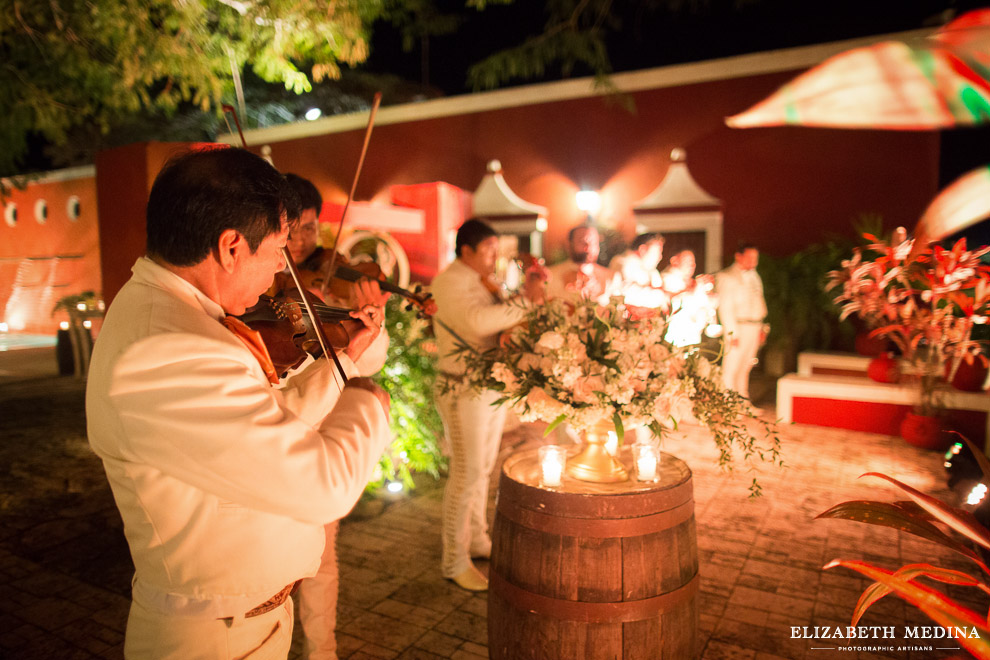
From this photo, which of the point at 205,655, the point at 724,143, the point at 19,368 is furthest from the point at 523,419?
the point at 19,368

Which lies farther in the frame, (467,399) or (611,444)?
(467,399)

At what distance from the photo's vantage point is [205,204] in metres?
1.16

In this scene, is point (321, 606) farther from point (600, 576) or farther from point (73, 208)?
point (73, 208)

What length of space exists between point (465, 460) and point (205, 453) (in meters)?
2.29

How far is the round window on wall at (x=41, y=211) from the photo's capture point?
1714cm

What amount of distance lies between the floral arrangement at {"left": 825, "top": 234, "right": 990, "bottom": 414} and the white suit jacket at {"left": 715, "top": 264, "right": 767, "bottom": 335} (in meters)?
0.99

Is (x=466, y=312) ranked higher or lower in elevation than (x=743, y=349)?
higher

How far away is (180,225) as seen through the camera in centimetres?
118

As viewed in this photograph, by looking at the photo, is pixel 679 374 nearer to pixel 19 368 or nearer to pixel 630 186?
pixel 630 186

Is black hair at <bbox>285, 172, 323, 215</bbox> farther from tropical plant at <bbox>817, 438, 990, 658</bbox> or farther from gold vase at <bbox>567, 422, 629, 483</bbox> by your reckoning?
tropical plant at <bbox>817, 438, 990, 658</bbox>

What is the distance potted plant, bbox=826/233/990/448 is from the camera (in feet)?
17.2

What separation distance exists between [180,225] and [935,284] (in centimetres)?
615

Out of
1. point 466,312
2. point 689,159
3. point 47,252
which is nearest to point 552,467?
point 466,312

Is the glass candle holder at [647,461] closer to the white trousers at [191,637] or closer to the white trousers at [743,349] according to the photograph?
the white trousers at [191,637]
